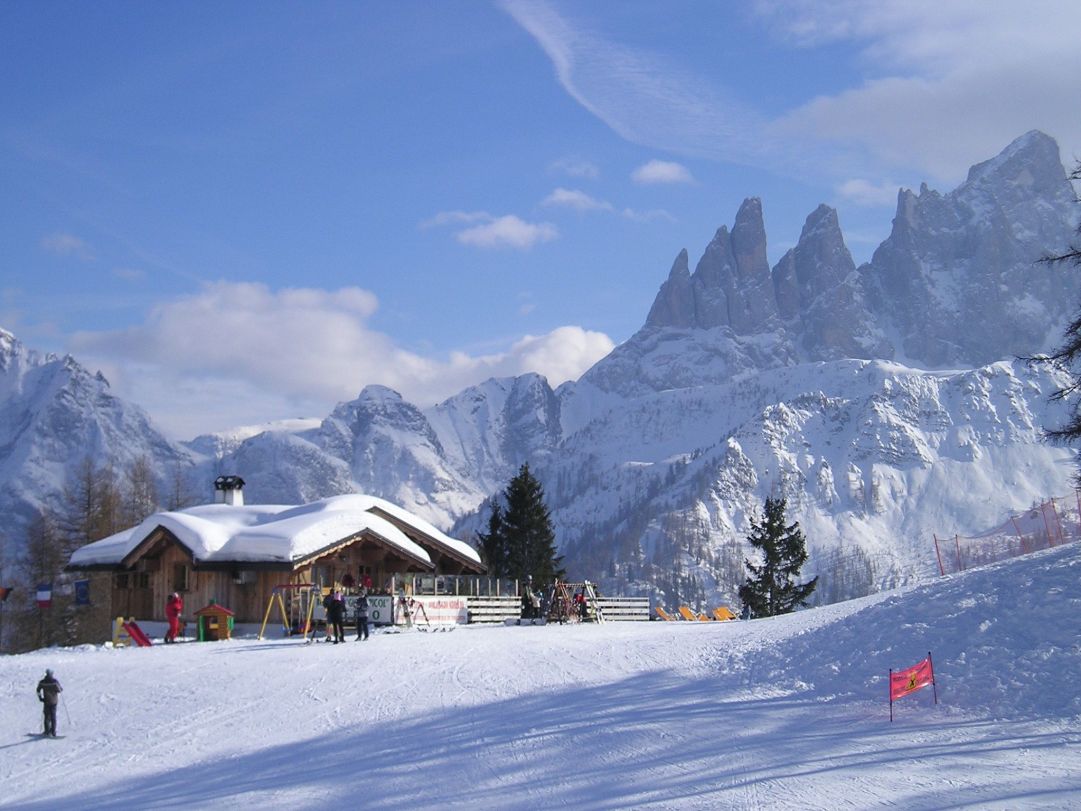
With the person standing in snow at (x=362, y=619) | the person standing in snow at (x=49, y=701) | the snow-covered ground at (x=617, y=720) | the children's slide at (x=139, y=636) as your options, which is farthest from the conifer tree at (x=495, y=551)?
the person standing in snow at (x=49, y=701)

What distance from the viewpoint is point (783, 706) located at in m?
20.9

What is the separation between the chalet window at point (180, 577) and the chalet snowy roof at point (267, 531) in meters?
1.82

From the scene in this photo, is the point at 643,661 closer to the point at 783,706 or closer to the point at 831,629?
the point at 831,629

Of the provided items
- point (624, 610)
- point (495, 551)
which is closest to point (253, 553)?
point (624, 610)

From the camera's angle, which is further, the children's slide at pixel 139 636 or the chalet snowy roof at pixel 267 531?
the chalet snowy roof at pixel 267 531

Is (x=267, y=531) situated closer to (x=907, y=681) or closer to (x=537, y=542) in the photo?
(x=537, y=542)

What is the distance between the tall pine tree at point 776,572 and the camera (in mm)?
57688

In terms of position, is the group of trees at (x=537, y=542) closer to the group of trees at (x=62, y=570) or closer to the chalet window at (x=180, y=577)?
the group of trees at (x=62, y=570)

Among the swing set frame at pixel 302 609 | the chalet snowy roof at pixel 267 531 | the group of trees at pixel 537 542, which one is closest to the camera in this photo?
the swing set frame at pixel 302 609

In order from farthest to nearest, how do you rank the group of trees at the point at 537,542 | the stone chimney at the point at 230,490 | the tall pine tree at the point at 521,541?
1. the tall pine tree at the point at 521,541
2. the group of trees at the point at 537,542
3. the stone chimney at the point at 230,490

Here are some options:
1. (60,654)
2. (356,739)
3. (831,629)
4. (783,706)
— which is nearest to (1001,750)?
(783,706)

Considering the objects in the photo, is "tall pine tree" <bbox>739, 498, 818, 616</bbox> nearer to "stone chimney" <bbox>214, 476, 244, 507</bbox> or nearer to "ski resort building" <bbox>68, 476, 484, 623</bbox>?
"ski resort building" <bbox>68, 476, 484, 623</bbox>

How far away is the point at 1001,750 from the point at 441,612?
26591mm

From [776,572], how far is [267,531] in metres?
28.1
